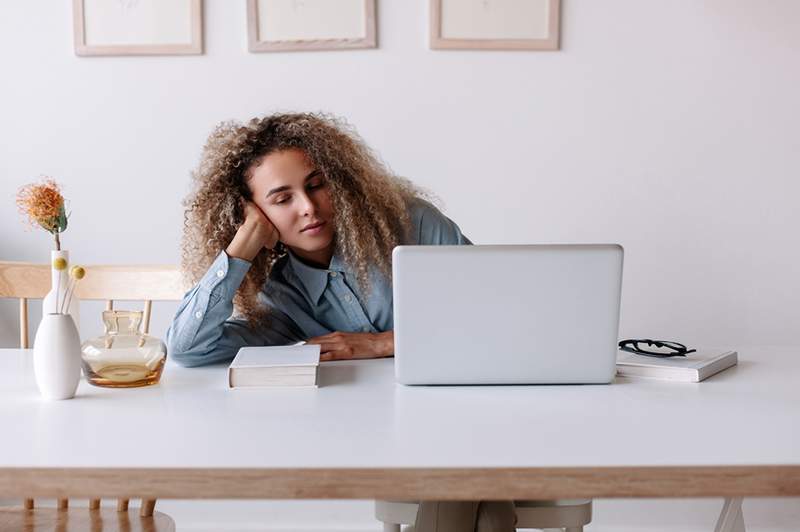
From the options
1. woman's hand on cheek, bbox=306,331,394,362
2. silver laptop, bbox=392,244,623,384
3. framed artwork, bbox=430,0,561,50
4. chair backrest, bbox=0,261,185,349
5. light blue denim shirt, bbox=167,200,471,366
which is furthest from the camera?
framed artwork, bbox=430,0,561,50

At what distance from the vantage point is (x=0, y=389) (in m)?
1.29

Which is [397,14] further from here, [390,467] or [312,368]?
[390,467]

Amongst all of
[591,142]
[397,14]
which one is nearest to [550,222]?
[591,142]

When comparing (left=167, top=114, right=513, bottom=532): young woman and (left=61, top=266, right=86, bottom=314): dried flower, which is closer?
(left=61, top=266, right=86, bottom=314): dried flower

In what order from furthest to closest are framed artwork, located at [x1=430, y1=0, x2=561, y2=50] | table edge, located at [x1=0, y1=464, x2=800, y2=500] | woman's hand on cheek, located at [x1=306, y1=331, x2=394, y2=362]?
framed artwork, located at [x1=430, y1=0, x2=561, y2=50], woman's hand on cheek, located at [x1=306, y1=331, x2=394, y2=362], table edge, located at [x1=0, y1=464, x2=800, y2=500]

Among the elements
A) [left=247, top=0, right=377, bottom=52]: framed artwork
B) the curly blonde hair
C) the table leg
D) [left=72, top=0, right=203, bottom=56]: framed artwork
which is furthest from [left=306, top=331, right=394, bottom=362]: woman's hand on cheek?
[left=72, top=0, right=203, bottom=56]: framed artwork

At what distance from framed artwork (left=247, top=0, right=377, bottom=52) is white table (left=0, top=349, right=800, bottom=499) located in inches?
56.0

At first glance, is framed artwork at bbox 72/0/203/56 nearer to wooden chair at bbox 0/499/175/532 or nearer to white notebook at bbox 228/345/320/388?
wooden chair at bbox 0/499/175/532

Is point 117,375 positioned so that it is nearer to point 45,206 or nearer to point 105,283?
point 45,206

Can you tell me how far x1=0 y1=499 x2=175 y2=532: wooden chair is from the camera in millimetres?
1601

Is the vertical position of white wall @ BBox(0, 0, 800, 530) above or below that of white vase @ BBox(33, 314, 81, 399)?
above

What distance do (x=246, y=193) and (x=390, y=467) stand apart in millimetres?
998

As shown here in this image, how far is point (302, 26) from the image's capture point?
250 cm

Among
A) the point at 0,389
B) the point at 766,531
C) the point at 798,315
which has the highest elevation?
the point at 0,389
